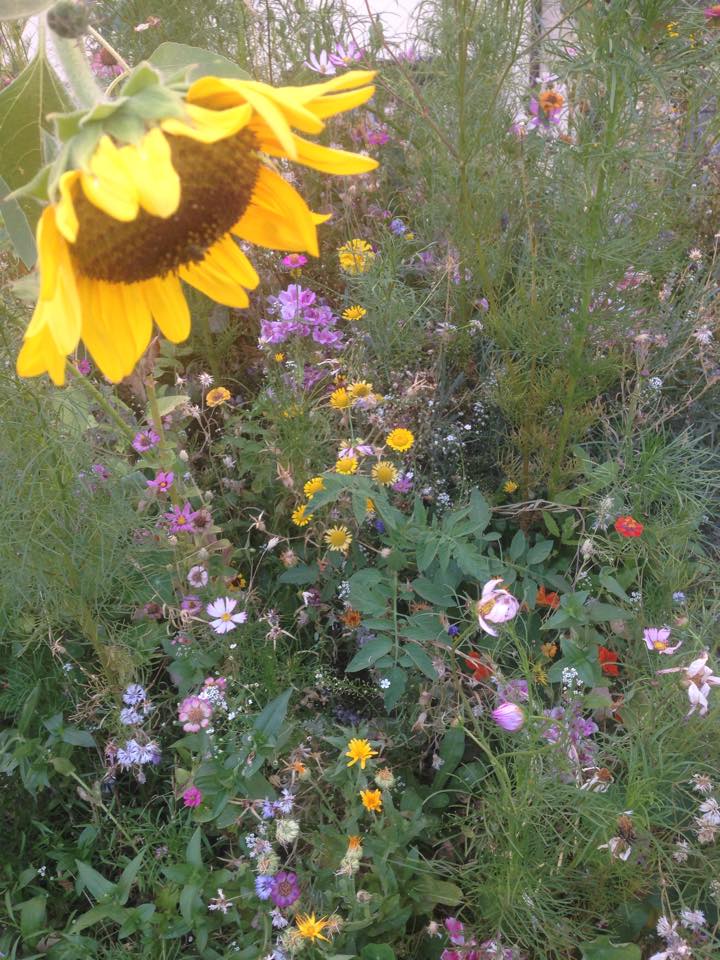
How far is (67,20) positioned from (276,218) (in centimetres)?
30

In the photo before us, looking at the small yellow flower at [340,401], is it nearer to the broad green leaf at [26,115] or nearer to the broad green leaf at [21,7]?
the broad green leaf at [26,115]

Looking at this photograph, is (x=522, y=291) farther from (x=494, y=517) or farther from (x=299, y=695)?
(x=299, y=695)

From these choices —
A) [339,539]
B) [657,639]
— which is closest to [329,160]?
[339,539]

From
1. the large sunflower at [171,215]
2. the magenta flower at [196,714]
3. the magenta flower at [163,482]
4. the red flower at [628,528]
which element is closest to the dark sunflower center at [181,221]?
the large sunflower at [171,215]

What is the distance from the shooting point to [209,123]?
0.66 metres

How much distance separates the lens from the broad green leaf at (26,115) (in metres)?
0.78

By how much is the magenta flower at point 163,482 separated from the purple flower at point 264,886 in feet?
2.17

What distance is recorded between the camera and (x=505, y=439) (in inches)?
74.2

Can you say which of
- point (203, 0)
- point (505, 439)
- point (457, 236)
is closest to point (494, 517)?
point (505, 439)

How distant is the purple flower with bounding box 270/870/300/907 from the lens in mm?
1146

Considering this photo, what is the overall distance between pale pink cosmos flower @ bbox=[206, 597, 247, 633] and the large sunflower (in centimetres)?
60

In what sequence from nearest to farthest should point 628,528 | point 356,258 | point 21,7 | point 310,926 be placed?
point 21,7 < point 310,926 < point 628,528 < point 356,258

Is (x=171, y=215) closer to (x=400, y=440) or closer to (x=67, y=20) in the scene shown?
(x=67, y=20)

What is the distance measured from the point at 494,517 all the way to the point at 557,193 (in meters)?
0.75
